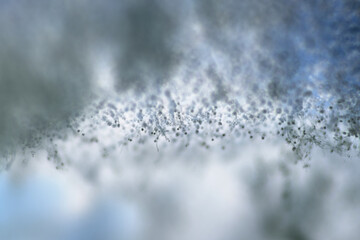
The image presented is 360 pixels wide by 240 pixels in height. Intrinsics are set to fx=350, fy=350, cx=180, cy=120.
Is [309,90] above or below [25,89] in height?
below

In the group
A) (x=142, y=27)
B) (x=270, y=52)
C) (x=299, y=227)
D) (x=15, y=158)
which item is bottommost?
(x=299, y=227)

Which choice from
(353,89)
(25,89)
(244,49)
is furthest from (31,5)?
(353,89)

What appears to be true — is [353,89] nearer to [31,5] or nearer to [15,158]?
[31,5]

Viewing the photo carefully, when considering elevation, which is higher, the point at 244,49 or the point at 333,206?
the point at 244,49

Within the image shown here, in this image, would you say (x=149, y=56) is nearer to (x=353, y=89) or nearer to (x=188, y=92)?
(x=188, y=92)

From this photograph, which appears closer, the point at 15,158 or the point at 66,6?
the point at 66,6

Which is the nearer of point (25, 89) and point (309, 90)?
point (309, 90)

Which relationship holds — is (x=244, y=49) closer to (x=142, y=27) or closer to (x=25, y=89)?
(x=142, y=27)

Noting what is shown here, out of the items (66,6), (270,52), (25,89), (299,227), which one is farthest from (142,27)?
(299,227)
